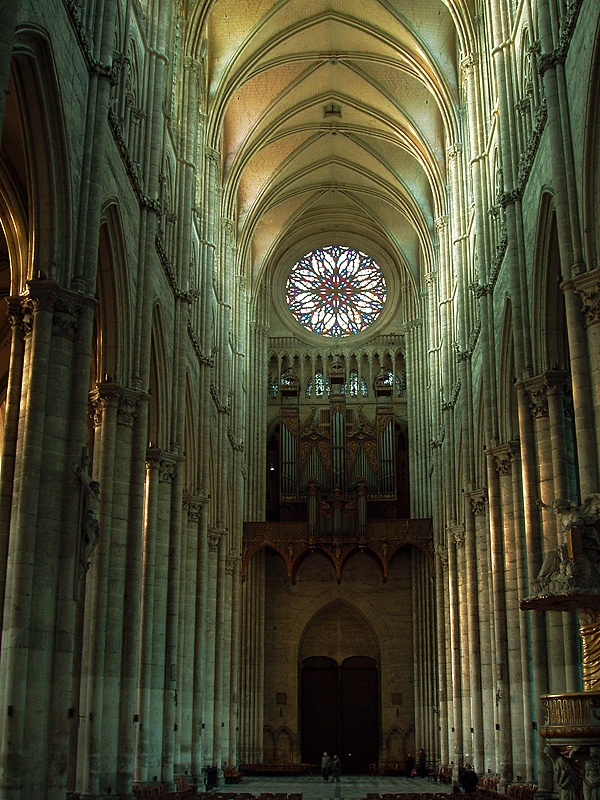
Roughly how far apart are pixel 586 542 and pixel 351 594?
31703 millimetres

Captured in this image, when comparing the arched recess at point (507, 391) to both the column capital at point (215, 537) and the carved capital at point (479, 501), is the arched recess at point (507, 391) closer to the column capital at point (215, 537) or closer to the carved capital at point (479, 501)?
the carved capital at point (479, 501)

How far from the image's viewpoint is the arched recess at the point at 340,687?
43.2m

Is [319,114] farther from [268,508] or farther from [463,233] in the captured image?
[268,508]

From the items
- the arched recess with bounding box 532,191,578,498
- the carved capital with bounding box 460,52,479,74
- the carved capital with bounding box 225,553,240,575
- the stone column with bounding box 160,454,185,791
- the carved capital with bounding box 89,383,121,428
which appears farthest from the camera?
the carved capital with bounding box 225,553,240,575

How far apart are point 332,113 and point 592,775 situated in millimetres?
33903

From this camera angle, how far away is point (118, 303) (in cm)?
1986

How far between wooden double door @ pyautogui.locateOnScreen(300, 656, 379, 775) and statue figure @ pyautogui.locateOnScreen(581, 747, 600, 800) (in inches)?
1289

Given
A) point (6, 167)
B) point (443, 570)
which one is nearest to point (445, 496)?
point (443, 570)

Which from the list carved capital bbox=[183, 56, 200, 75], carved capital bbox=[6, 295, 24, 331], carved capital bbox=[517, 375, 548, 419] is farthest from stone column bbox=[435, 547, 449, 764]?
carved capital bbox=[6, 295, 24, 331]

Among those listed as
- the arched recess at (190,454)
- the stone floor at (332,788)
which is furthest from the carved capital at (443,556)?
the arched recess at (190,454)

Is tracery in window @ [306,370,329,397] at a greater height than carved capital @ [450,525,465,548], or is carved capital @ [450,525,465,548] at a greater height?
tracery in window @ [306,370,329,397]

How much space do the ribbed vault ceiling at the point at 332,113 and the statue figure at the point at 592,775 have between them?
2400cm

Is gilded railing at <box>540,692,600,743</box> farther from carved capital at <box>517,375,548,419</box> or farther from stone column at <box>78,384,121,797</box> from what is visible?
stone column at <box>78,384,121,797</box>

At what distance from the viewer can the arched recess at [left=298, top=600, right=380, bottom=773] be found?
43.2m
